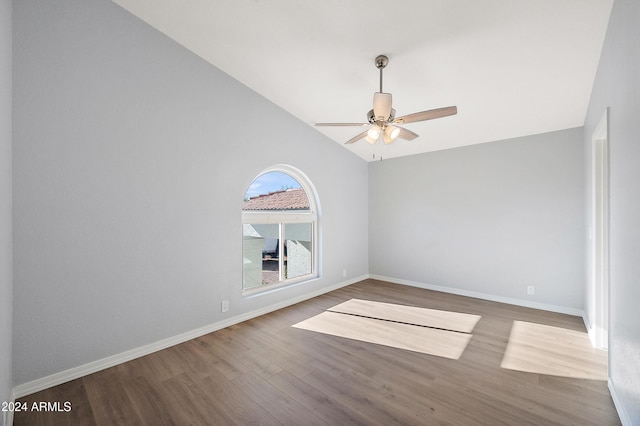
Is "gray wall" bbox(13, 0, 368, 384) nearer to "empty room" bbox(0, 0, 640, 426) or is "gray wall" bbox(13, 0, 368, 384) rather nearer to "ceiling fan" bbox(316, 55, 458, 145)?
"empty room" bbox(0, 0, 640, 426)

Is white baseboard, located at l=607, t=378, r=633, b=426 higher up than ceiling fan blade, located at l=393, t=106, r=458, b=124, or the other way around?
ceiling fan blade, located at l=393, t=106, r=458, b=124

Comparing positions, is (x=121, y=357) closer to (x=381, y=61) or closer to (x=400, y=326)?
(x=400, y=326)

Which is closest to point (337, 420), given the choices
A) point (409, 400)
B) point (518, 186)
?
point (409, 400)

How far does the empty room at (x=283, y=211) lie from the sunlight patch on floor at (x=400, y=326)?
3cm

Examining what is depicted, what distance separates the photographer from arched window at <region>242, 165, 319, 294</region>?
349 cm

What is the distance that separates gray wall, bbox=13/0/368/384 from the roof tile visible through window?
0.30m

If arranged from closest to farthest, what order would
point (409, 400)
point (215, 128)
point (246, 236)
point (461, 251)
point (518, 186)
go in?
point (409, 400), point (215, 128), point (246, 236), point (518, 186), point (461, 251)

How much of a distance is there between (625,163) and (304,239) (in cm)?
346

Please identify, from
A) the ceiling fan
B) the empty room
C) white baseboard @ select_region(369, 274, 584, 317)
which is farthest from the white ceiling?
white baseboard @ select_region(369, 274, 584, 317)

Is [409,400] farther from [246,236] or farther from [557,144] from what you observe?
[557,144]

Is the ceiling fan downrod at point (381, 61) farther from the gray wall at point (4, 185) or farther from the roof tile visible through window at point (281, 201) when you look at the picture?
the gray wall at point (4, 185)

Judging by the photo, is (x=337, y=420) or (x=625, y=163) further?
(x=337, y=420)

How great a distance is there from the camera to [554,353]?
2469 mm

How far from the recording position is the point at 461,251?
4246 mm
